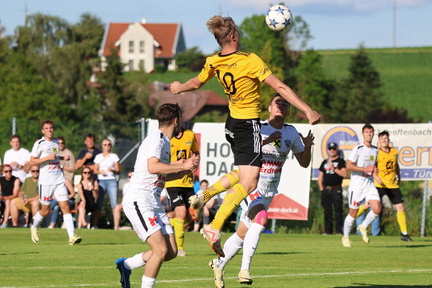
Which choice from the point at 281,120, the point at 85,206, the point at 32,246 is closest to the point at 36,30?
the point at 85,206

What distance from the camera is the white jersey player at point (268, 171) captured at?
1059 cm

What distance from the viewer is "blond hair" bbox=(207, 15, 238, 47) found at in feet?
32.6

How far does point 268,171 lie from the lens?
37.4ft

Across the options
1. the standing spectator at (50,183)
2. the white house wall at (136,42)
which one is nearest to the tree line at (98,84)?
the standing spectator at (50,183)

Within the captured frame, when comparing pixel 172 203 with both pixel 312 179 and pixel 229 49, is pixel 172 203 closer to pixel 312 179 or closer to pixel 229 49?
pixel 229 49

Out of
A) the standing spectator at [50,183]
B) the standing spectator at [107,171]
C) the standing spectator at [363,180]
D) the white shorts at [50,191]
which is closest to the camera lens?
the standing spectator at [50,183]

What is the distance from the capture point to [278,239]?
20.6 metres

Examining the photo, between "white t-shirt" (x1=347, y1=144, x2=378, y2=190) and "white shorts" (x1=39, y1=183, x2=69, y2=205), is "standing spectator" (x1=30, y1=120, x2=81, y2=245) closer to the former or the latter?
"white shorts" (x1=39, y1=183, x2=69, y2=205)

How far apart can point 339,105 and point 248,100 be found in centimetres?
6737

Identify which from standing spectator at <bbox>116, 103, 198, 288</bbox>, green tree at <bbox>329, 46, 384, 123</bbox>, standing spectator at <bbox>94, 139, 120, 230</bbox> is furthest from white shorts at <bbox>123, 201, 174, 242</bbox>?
green tree at <bbox>329, 46, 384, 123</bbox>

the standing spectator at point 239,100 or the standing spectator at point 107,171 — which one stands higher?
the standing spectator at point 239,100

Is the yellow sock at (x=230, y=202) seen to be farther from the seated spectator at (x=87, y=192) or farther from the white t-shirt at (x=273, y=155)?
the seated spectator at (x=87, y=192)

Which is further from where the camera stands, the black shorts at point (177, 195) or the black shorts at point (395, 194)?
the black shorts at point (395, 194)

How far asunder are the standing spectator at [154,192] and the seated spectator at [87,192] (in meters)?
13.5
